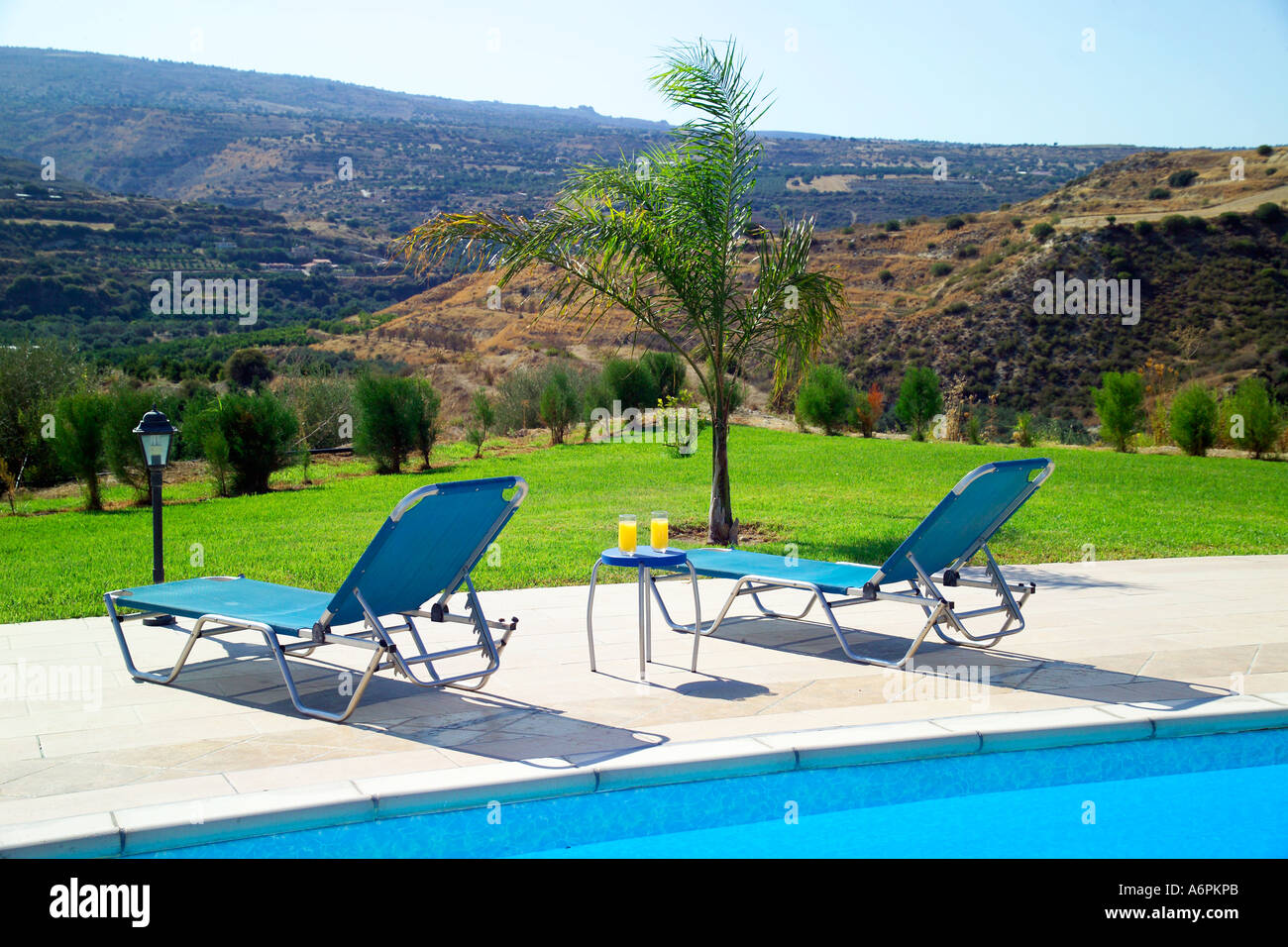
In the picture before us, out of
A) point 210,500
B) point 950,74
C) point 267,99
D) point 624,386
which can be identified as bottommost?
point 210,500

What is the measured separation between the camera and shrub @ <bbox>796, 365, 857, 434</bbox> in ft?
67.7

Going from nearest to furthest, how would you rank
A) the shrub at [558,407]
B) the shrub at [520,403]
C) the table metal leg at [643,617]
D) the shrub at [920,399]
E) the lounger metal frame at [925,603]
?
the table metal leg at [643,617], the lounger metal frame at [925,603], the shrub at [558,407], the shrub at [920,399], the shrub at [520,403]

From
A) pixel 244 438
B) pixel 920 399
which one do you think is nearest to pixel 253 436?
pixel 244 438

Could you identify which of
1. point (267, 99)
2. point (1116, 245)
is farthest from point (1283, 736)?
point (267, 99)

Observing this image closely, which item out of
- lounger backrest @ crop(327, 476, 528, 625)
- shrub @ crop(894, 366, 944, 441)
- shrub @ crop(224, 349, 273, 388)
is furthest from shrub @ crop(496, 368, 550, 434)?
lounger backrest @ crop(327, 476, 528, 625)

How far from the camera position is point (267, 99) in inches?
3681

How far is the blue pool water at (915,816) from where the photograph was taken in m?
3.36

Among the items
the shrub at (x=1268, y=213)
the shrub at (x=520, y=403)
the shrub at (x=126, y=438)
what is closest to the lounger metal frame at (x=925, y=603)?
the shrub at (x=126, y=438)

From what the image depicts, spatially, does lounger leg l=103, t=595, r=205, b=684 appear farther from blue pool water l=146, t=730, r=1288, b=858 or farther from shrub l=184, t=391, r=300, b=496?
shrub l=184, t=391, r=300, b=496

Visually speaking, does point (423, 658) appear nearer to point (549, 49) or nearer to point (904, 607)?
point (904, 607)

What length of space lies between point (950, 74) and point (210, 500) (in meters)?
13.2

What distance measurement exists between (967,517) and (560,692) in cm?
218

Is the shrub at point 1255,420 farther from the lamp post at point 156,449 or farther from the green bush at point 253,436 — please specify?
the lamp post at point 156,449

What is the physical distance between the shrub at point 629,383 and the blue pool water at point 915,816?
17.0 m
